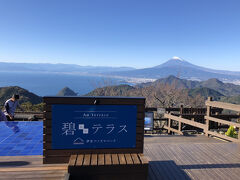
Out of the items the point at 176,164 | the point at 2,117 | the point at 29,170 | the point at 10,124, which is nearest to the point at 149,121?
the point at 176,164

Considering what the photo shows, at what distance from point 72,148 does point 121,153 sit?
2.59 feet

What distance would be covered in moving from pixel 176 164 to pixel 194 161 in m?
0.44

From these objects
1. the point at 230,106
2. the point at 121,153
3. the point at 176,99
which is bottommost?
the point at 176,99

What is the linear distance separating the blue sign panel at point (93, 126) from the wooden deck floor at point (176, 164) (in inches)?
18.3

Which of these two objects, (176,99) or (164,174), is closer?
(164,174)

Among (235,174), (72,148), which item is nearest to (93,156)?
(72,148)

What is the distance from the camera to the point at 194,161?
3.75 metres

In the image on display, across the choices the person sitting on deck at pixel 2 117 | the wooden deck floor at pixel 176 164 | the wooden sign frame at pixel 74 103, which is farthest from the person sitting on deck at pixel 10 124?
the wooden sign frame at pixel 74 103

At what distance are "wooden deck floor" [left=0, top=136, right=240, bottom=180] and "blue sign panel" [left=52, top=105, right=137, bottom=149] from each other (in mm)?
Answer: 464

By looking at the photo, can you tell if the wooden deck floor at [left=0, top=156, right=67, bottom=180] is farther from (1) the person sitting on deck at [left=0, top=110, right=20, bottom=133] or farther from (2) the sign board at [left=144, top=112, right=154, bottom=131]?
(2) the sign board at [left=144, top=112, right=154, bottom=131]

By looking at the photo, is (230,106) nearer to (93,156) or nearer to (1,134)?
(93,156)

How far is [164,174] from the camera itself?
10.4ft

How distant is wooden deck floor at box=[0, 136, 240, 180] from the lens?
2783 mm

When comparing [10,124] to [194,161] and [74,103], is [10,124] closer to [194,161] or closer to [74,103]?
[74,103]
